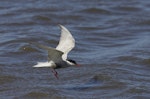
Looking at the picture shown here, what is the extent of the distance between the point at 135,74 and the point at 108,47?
219cm

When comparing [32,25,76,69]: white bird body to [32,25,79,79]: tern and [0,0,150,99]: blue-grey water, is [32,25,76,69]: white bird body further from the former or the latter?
[0,0,150,99]: blue-grey water

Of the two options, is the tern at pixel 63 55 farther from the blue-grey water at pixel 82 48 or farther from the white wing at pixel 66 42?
the blue-grey water at pixel 82 48

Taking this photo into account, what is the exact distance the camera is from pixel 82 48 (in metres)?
14.0

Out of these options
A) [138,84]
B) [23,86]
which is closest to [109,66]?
[138,84]

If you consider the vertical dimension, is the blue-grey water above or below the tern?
below

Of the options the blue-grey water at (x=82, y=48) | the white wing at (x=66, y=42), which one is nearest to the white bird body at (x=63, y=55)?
the white wing at (x=66, y=42)

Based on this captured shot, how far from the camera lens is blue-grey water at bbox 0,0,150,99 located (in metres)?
11.0

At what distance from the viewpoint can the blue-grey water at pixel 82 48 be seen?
433 inches

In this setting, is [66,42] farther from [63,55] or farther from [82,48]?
[82,48]

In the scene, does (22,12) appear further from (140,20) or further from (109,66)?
(109,66)

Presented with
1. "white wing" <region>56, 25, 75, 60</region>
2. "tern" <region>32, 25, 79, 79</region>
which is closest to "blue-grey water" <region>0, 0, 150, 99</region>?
"tern" <region>32, 25, 79, 79</region>

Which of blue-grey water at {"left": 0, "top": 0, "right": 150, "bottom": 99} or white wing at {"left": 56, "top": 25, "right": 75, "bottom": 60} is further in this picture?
blue-grey water at {"left": 0, "top": 0, "right": 150, "bottom": 99}

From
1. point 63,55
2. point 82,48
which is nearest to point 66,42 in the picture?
point 63,55

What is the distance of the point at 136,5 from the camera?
719 inches
